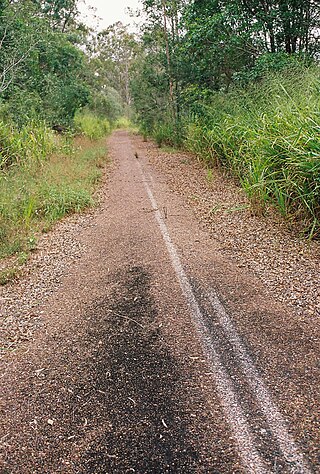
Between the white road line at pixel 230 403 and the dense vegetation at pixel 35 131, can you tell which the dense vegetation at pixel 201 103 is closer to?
the dense vegetation at pixel 35 131

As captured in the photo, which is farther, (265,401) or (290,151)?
(290,151)

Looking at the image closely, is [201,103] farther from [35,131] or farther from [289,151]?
[289,151]

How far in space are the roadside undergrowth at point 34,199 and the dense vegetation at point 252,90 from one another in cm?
314

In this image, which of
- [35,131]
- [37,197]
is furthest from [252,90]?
[35,131]

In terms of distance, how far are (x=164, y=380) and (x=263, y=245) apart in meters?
2.74

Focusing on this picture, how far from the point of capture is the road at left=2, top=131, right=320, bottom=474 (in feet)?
6.81

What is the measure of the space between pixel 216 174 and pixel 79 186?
3.41 metres

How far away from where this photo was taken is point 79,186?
8523mm

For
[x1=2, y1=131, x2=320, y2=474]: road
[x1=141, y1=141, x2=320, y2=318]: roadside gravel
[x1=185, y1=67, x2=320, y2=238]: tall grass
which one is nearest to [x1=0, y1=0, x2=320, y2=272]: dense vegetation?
[x1=185, y1=67, x2=320, y2=238]: tall grass

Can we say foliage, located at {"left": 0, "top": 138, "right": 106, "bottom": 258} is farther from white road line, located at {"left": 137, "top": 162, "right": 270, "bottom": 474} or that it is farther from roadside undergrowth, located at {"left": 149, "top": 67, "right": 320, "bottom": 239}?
roadside undergrowth, located at {"left": 149, "top": 67, "right": 320, "bottom": 239}

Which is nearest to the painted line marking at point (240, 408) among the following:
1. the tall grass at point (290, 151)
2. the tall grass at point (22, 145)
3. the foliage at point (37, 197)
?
the tall grass at point (290, 151)

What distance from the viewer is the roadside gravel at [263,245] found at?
380 cm

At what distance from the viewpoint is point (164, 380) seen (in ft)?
8.72

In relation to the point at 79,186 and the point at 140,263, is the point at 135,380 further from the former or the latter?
the point at 79,186
